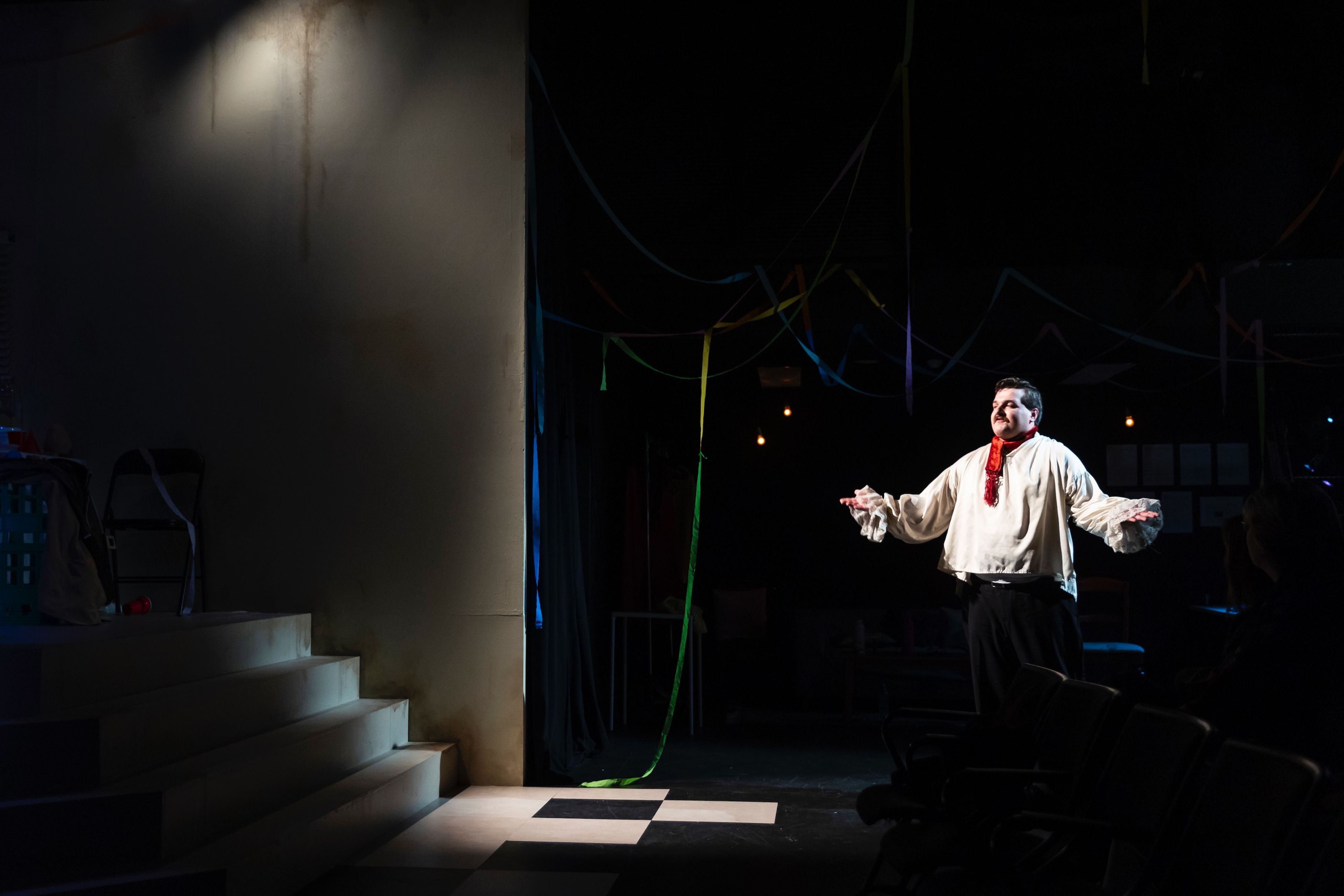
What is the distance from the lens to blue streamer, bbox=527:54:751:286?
180 inches

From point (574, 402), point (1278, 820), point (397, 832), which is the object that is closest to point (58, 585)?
point (397, 832)

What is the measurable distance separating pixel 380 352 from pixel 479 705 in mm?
1553

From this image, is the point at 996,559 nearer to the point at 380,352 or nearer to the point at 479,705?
the point at 479,705

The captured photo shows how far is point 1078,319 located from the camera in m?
7.40

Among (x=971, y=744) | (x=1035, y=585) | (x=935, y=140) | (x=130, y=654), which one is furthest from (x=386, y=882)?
(x=935, y=140)

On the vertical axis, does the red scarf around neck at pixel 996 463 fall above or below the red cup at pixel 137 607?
above

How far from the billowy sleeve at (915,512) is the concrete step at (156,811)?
214 centimetres

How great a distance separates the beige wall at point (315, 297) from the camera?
444cm

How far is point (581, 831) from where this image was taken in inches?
143

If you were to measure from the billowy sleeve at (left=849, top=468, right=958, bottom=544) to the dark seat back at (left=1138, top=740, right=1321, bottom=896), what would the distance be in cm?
213

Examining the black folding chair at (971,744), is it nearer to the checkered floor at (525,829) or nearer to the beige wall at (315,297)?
the checkered floor at (525,829)

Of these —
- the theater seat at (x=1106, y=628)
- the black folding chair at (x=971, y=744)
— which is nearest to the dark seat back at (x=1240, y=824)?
the black folding chair at (x=971, y=744)

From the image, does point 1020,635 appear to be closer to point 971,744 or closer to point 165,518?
point 971,744

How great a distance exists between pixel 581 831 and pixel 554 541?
4.84 ft
